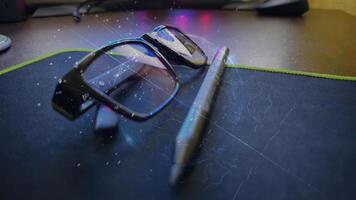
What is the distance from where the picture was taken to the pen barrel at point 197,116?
0.89ft

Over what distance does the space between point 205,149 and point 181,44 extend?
0.25m

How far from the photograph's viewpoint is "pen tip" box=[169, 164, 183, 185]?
252mm

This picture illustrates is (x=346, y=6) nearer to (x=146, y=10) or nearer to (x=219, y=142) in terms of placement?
(x=146, y=10)

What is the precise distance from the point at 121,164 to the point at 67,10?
2.05ft

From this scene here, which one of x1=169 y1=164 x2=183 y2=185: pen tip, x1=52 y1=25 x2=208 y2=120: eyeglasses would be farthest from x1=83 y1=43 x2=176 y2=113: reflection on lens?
x1=169 y1=164 x2=183 y2=185: pen tip

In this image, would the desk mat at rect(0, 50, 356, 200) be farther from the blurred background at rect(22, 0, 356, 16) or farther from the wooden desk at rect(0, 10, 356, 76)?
the blurred background at rect(22, 0, 356, 16)

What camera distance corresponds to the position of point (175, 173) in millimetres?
257

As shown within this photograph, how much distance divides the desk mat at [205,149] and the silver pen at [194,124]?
1cm

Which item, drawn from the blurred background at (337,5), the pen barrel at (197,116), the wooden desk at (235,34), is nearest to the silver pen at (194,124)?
the pen barrel at (197,116)

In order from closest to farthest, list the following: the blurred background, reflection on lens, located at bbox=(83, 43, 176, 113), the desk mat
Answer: the desk mat → reflection on lens, located at bbox=(83, 43, 176, 113) → the blurred background

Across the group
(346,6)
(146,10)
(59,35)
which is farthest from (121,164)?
(346,6)

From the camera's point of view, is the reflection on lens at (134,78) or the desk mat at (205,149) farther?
the reflection on lens at (134,78)

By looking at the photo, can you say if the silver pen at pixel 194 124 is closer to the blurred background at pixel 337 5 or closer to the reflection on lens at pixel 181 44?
the reflection on lens at pixel 181 44

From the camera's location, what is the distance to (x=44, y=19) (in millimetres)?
746
